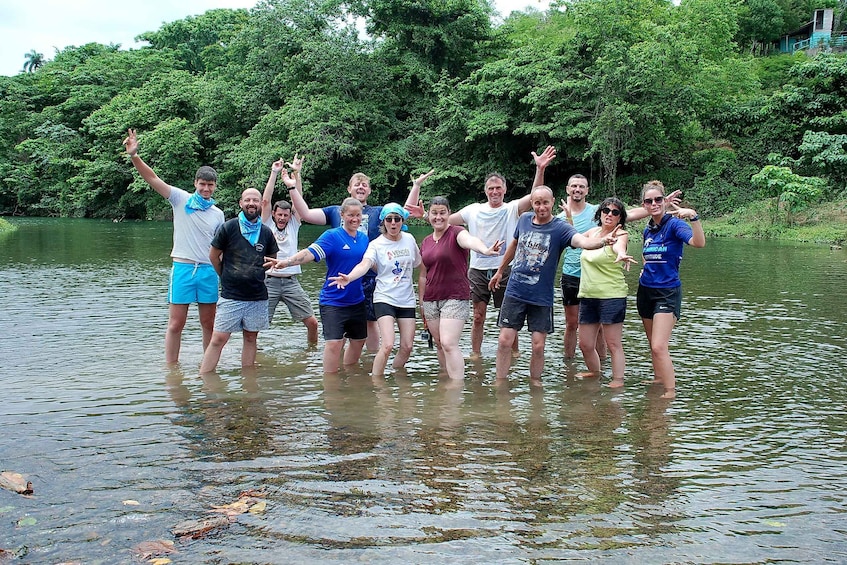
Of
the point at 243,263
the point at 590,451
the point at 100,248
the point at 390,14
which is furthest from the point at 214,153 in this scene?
the point at 590,451

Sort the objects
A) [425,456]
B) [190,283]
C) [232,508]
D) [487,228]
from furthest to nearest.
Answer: [487,228] → [190,283] → [425,456] → [232,508]

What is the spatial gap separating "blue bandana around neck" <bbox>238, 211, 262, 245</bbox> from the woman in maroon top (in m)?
1.70

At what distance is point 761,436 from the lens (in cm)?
563

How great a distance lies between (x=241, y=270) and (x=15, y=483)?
330 centimetres

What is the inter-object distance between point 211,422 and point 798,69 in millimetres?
34926

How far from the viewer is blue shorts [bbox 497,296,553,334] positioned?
23.5 feet

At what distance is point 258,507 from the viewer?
4180 millimetres

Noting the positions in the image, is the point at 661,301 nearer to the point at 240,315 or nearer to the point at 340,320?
the point at 340,320

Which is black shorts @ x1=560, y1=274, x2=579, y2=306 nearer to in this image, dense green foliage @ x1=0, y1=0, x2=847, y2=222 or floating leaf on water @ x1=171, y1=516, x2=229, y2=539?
floating leaf on water @ x1=171, y1=516, x2=229, y2=539

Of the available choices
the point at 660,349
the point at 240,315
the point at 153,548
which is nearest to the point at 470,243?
the point at 660,349

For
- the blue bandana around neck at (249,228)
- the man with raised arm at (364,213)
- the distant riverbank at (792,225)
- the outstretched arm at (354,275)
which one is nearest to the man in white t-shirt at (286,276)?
the man with raised arm at (364,213)

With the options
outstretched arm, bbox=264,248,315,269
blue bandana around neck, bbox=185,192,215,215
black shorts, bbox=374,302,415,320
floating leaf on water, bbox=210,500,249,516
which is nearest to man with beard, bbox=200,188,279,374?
outstretched arm, bbox=264,248,315,269

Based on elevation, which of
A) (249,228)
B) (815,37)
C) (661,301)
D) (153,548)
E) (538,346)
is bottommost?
(153,548)

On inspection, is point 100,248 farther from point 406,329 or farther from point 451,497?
point 451,497
